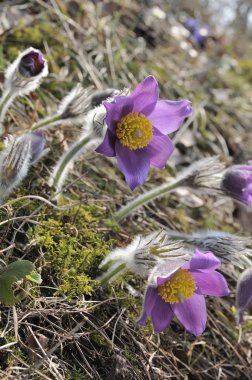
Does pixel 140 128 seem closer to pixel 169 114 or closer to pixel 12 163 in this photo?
pixel 169 114

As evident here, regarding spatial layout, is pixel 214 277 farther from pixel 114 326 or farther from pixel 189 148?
pixel 189 148

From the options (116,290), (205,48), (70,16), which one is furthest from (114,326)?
(205,48)

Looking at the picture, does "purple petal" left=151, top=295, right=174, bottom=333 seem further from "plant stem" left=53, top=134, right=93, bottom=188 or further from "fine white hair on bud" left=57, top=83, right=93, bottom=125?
"fine white hair on bud" left=57, top=83, right=93, bottom=125

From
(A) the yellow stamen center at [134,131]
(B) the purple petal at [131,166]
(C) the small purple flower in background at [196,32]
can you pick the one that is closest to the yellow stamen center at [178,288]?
(B) the purple petal at [131,166]

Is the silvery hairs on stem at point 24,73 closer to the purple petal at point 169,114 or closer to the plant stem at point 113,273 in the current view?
the purple petal at point 169,114

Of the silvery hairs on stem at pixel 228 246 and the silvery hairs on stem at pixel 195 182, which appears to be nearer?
the silvery hairs on stem at pixel 228 246

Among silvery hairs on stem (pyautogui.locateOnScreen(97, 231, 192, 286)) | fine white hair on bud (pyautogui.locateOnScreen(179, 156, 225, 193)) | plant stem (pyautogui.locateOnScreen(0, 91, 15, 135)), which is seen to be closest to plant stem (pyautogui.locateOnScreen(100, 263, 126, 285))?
silvery hairs on stem (pyautogui.locateOnScreen(97, 231, 192, 286))
